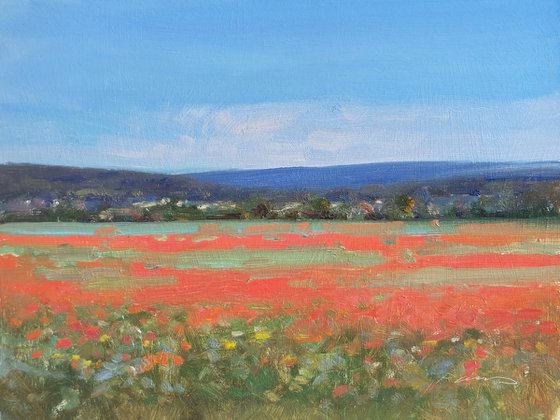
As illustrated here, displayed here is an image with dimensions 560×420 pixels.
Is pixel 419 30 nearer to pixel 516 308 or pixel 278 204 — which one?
pixel 278 204

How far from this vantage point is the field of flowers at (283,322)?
2.91 metres

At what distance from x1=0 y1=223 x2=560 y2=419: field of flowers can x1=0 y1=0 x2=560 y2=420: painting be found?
0.01 m

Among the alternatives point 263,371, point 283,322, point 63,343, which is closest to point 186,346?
point 263,371

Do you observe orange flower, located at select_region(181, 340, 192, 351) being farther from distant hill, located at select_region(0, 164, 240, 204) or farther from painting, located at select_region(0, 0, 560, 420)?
distant hill, located at select_region(0, 164, 240, 204)

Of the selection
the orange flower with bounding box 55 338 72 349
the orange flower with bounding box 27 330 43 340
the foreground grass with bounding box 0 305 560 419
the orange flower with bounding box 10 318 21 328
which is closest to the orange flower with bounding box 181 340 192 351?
the foreground grass with bounding box 0 305 560 419

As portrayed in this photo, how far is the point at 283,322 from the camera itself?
3.02 m

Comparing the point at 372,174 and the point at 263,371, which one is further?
the point at 372,174

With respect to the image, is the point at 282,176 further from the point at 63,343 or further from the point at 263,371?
the point at 63,343

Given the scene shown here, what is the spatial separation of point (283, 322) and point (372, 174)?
991 mm

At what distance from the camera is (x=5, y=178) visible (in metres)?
3.06

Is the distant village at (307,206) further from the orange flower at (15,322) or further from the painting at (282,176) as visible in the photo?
the orange flower at (15,322)

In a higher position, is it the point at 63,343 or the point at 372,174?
the point at 372,174

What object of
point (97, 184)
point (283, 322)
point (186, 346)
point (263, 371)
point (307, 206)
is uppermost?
point (97, 184)

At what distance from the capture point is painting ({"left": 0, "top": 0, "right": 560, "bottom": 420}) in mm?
3043
